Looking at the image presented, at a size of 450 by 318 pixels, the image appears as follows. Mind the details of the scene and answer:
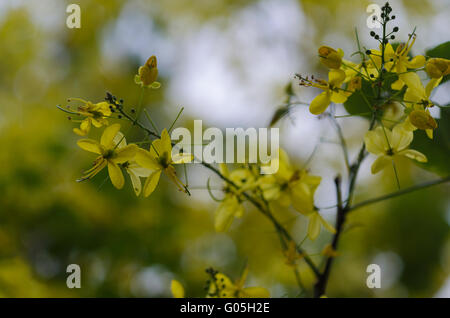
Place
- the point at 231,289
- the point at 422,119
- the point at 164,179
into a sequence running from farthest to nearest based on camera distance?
1. the point at 164,179
2. the point at 231,289
3. the point at 422,119

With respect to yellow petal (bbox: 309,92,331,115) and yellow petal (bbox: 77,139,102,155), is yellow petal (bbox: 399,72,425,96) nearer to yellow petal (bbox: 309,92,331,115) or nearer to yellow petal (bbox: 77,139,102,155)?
yellow petal (bbox: 309,92,331,115)

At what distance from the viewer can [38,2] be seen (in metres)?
1.99

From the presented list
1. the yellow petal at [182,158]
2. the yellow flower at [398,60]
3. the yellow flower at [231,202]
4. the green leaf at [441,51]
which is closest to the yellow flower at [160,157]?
the yellow petal at [182,158]

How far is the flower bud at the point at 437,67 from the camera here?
409 mm

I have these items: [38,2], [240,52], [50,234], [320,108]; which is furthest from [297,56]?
[320,108]

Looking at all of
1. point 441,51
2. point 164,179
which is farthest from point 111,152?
point 164,179

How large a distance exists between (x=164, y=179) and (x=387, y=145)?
118 centimetres

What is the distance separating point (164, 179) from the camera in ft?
5.12

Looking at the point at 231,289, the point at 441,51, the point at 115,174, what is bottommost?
the point at 231,289

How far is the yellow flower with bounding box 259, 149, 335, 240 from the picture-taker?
52 centimetres

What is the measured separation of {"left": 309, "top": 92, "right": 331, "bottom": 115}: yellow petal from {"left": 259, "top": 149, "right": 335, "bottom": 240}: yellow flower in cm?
11

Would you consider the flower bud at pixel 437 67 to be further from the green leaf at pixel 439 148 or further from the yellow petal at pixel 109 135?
the yellow petal at pixel 109 135

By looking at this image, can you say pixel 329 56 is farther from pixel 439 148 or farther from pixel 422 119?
pixel 439 148

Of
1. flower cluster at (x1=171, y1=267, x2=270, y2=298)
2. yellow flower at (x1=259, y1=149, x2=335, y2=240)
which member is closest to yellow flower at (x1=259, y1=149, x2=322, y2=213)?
yellow flower at (x1=259, y1=149, x2=335, y2=240)
